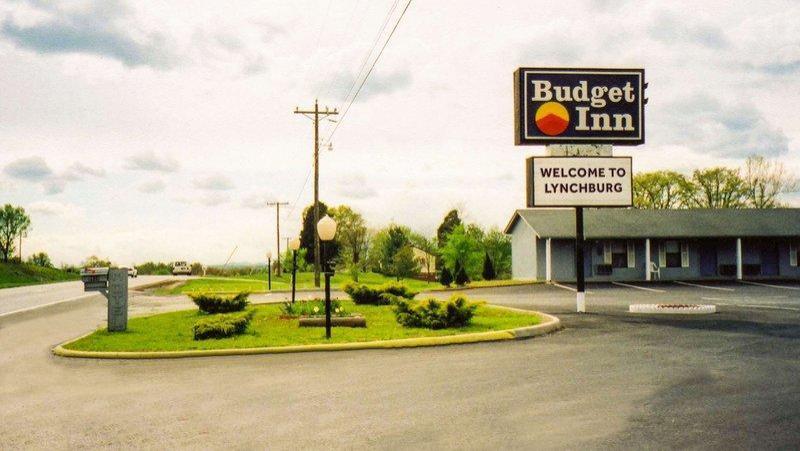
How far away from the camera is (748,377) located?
8.92m

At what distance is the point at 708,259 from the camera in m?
42.6

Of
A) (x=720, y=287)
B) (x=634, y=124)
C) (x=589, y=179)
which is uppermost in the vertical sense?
(x=634, y=124)

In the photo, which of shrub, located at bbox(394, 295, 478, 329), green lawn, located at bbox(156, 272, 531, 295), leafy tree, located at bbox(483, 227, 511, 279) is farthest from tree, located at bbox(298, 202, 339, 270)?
shrub, located at bbox(394, 295, 478, 329)

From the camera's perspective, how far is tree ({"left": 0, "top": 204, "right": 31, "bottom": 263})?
315ft

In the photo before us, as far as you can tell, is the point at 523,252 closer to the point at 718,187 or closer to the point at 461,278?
the point at 461,278

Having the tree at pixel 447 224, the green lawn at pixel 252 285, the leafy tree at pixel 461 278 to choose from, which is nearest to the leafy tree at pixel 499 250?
the tree at pixel 447 224

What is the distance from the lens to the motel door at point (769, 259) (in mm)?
42969

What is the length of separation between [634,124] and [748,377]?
1292 centimetres

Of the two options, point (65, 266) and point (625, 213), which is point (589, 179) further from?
point (65, 266)

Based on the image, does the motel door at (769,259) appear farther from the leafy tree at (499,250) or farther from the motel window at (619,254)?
the leafy tree at (499,250)

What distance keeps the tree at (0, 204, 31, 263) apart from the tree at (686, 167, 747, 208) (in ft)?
298

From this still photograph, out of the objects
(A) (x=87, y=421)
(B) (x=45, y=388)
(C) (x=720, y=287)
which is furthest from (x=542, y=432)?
Answer: (C) (x=720, y=287)

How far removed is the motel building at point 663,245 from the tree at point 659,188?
27.6 meters

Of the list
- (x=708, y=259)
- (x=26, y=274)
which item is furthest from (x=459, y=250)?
(x=26, y=274)
